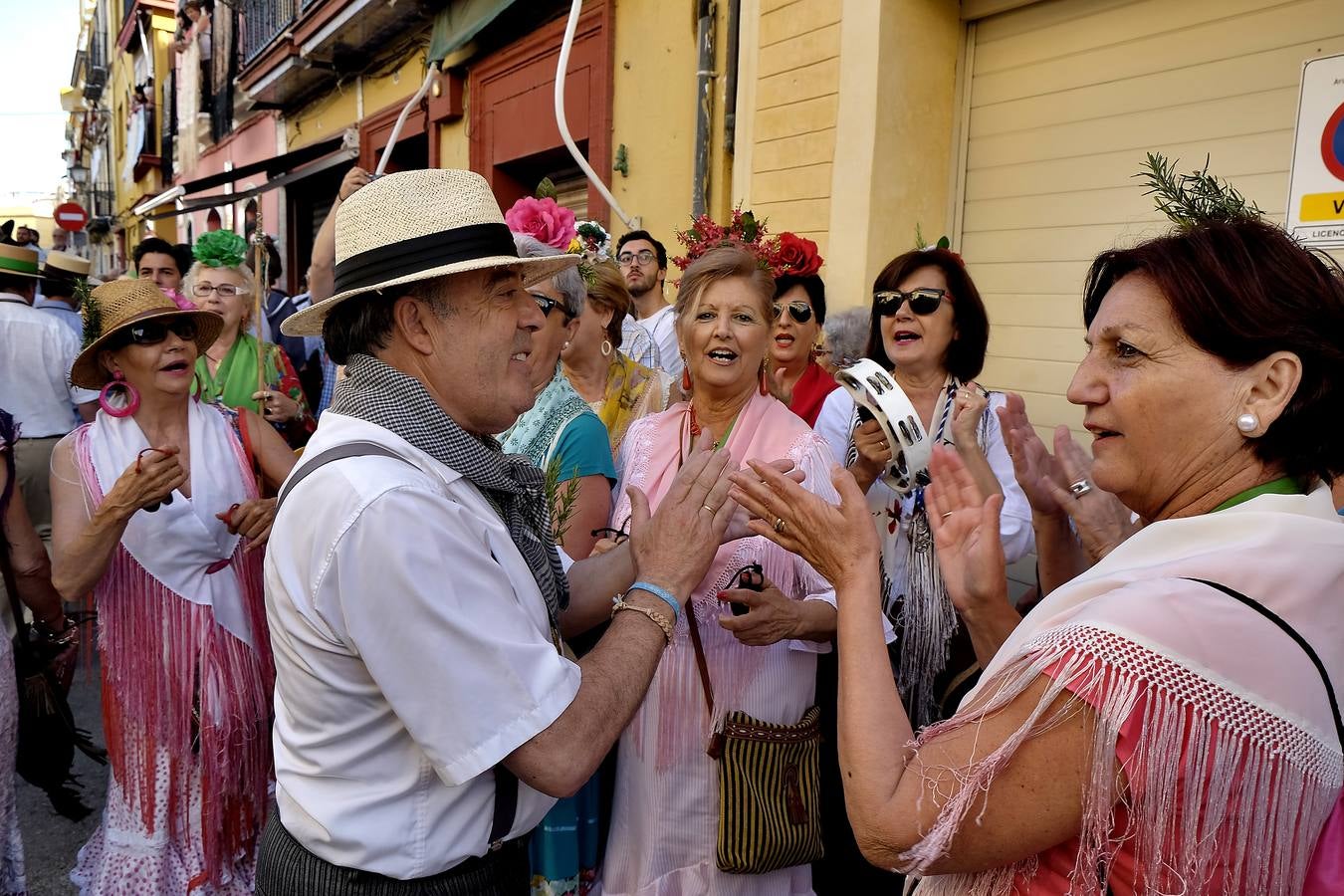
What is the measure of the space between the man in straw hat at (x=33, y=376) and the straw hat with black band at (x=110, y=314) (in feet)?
7.07

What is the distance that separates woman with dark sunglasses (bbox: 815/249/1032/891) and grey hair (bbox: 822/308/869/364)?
1166 mm

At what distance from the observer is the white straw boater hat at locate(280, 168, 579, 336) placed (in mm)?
1509

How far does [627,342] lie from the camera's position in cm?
485

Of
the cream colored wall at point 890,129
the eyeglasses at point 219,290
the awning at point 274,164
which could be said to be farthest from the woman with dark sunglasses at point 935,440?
the awning at point 274,164

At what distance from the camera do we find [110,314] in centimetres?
276

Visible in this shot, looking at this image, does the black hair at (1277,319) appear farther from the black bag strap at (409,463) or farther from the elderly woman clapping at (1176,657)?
the black bag strap at (409,463)

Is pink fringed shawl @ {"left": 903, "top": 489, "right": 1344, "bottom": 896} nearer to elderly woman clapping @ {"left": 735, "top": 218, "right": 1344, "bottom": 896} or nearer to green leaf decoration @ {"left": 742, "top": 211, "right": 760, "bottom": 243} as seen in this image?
elderly woman clapping @ {"left": 735, "top": 218, "right": 1344, "bottom": 896}

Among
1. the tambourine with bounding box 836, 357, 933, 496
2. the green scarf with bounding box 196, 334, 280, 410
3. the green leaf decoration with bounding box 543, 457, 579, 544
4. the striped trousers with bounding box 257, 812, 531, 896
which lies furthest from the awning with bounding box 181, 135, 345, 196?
the striped trousers with bounding box 257, 812, 531, 896

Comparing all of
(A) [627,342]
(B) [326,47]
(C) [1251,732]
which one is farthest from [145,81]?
(C) [1251,732]

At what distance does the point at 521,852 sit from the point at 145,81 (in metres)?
31.2

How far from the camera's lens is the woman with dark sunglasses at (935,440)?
2.73 metres

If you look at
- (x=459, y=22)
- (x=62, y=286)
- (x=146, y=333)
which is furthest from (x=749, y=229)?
(x=459, y=22)

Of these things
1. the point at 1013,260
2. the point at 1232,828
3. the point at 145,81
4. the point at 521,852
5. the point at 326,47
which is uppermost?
the point at 145,81

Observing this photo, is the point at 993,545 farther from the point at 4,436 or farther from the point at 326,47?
the point at 326,47
